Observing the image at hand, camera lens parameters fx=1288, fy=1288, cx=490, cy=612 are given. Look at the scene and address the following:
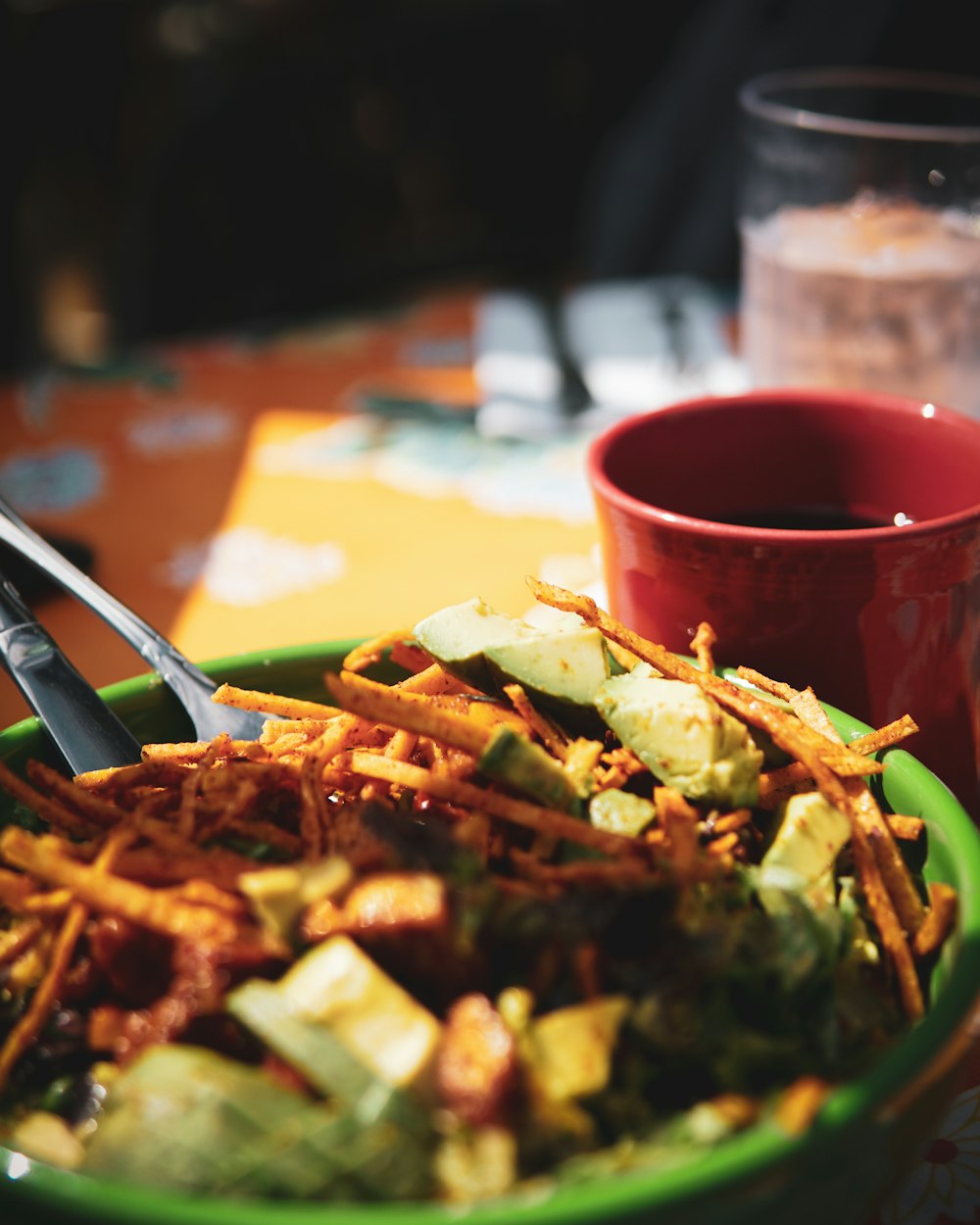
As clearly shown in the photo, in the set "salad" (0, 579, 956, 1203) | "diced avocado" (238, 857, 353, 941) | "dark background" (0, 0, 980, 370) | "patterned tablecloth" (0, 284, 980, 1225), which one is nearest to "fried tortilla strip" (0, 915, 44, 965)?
"salad" (0, 579, 956, 1203)

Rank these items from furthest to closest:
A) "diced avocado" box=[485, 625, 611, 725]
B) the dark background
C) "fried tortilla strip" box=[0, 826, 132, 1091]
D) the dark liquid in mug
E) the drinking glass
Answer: the dark background, the drinking glass, the dark liquid in mug, "diced avocado" box=[485, 625, 611, 725], "fried tortilla strip" box=[0, 826, 132, 1091]

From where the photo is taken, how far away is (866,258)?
121cm

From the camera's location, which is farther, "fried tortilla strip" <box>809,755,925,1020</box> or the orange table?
the orange table

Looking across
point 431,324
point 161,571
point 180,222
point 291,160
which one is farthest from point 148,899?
point 291,160

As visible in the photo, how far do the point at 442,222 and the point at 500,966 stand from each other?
353 cm

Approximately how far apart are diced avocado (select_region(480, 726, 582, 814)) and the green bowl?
16 cm

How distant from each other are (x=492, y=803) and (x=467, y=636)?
111 millimetres

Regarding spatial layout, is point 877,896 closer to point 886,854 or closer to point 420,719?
point 886,854

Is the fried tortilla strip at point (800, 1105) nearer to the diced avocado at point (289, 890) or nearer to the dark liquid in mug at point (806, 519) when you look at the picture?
the diced avocado at point (289, 890)

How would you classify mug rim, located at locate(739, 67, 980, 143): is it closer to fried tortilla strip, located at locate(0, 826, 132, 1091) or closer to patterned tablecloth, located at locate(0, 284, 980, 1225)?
patterned tablecloth, located at locate(0, 284, 980, 1225)

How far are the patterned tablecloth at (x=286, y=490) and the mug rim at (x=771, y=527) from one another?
27cm

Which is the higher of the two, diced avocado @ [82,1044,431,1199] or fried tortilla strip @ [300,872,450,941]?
fried tortilla strip @ [300,872,450,941]

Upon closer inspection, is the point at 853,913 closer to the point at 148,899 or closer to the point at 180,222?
the point at 148,899

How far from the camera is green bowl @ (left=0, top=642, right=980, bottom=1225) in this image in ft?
1.25
